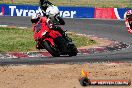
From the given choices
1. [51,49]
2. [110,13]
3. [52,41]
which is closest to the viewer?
[51,49]

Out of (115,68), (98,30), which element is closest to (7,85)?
(115,68)

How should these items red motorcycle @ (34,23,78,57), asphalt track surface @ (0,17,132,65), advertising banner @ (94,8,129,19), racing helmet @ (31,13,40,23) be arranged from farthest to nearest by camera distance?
advertising banner @ (94,8,129,19) < asphalt track surface @ (0,17,132,65) < red motorcycle @ (34,23,78,57) < racing helmet @ (31,13,40,23)

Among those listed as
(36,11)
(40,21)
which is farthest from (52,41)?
(36,11)

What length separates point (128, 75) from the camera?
1361 cm

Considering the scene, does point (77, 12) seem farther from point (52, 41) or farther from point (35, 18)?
point (35, 18)

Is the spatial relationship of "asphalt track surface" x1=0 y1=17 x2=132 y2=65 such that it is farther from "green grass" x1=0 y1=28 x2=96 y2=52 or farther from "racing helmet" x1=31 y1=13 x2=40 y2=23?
"racing helmet" x1=31 y1=13 x2=40 y2=23

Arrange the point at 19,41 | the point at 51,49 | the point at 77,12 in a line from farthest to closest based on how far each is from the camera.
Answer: the point at 77,12
the point at 19,41
the point at 51,49

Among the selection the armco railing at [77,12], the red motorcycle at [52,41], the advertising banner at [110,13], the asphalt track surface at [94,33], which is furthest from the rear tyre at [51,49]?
the advertising banner at [110,13]

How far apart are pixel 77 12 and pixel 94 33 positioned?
492 inches

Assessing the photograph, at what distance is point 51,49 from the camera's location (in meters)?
13.9

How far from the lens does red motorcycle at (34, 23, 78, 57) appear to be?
13.5m

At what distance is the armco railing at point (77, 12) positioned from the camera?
43100 millimetres

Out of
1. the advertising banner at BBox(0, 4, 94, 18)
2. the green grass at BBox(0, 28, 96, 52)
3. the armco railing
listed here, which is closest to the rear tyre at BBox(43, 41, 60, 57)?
the green grass at BBox(0, 28, 96, 52)

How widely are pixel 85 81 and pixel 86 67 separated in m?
4.83
